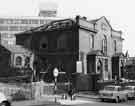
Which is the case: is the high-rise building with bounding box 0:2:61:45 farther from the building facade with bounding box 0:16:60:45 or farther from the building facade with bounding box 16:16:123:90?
the building facade with bounding box 16:16:123:90

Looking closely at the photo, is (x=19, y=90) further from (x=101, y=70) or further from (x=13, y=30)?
(x=13, y=30)

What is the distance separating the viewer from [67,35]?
39969 millimetres

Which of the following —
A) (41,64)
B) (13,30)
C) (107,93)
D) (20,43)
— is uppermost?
(13,30)

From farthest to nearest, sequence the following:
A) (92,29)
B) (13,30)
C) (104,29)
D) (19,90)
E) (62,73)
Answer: (13,30) < (104,29) < (92,29) < (62,73) < (19,90)

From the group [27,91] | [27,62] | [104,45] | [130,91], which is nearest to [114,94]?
[130,91]

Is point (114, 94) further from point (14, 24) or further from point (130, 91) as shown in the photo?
point (14, 24)

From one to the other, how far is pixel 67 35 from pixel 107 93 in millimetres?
16843

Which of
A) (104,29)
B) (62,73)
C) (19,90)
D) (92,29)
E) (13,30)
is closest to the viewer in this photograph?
(19,90)

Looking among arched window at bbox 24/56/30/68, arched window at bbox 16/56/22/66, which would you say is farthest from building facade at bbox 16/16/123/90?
arched window at bbox 16/56/22/66

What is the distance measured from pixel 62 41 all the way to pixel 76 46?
3330 millimetres

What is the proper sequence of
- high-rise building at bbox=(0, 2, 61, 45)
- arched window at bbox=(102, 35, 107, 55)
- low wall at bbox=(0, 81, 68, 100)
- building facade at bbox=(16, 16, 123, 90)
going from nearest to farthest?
low wall at bbox=(0, 81, 68, 100) → building facade at bbox=(16, 16, 123, 90) → arched window at bbox=(102, 35, 107, 55) → high-rise building at bbox=(0, 2, 61, 45)

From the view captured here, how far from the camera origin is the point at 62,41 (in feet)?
134

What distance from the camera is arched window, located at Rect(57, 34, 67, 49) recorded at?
4031 cm

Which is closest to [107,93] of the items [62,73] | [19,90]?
[19,90]
